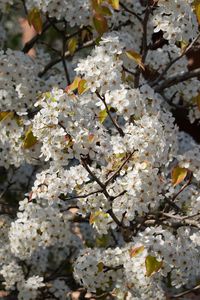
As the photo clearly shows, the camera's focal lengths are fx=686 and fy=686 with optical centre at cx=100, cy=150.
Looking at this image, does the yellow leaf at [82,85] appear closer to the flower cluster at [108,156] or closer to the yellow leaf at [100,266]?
the flower cluster at [108,156]

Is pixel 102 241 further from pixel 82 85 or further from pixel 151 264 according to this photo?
pixel 82 85

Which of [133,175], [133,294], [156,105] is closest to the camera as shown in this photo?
[133,175]

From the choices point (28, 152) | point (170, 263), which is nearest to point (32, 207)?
point (28, 152)

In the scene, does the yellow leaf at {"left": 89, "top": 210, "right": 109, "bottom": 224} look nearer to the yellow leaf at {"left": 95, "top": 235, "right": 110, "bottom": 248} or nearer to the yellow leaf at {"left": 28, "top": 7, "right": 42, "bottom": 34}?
the yellow leaf at {"left": 95, "top": 235, "right": 110, "bottom": 248}

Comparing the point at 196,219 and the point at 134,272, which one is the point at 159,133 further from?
the point at 134,272

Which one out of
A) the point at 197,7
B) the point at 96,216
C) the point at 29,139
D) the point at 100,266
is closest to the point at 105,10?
the point at 197,7

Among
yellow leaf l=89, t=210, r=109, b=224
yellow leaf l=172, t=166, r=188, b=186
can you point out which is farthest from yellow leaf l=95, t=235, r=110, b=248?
yellow leaf l=172, t=166, r=188, b=186

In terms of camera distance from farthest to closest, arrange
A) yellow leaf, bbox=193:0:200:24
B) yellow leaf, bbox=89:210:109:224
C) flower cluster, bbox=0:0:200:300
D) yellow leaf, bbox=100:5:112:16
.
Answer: yellow leaf, bbox=100:5:112:16
yellow leaf, bbox=89:210:109:224
yellow leaf, bbox=193:0:200:24
flower cluster, bbox=0:0:200:300

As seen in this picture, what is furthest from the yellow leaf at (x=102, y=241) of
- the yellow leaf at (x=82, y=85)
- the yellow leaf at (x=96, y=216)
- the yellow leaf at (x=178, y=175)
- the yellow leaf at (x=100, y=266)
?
the yellow leaf at (x=82, y=85)
